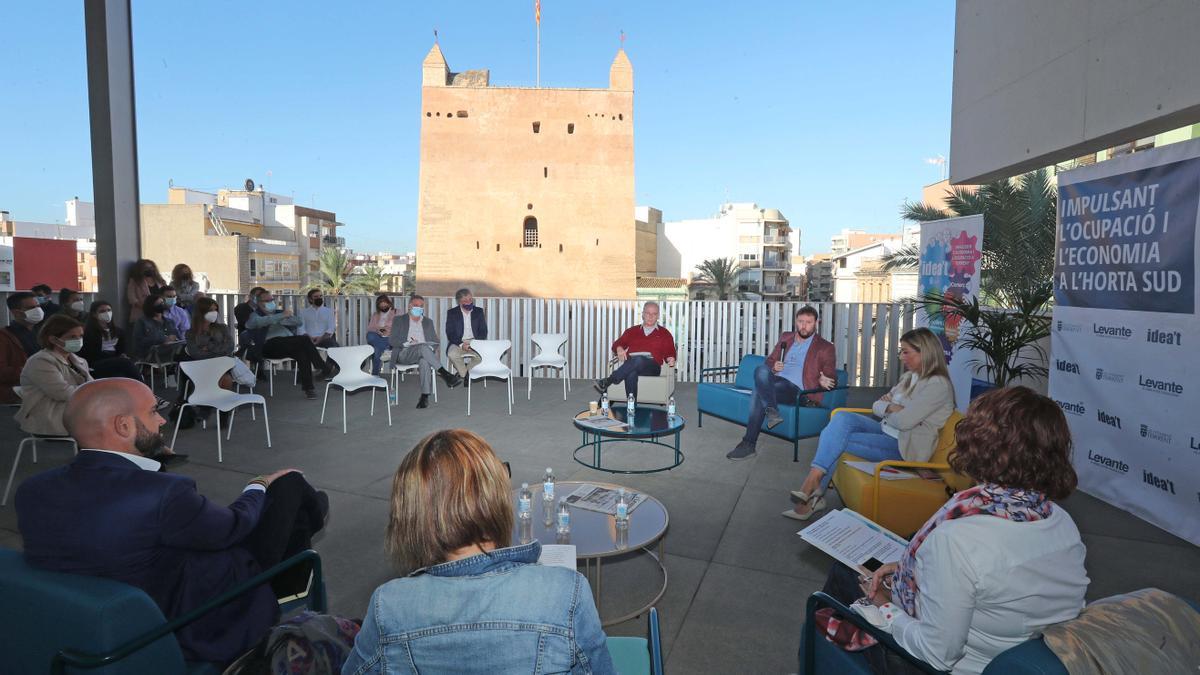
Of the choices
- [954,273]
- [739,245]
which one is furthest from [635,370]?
[739,245]

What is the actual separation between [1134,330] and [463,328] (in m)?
→ 6.17

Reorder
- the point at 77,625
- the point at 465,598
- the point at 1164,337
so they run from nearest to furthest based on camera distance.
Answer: the point at 465,598
the point at 77,625
the point at 1164,337

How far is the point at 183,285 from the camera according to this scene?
311 inches

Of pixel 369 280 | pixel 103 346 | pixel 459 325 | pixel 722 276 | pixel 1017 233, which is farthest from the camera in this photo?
pixel 722 276

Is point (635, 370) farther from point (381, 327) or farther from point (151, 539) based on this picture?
point (151, 539)

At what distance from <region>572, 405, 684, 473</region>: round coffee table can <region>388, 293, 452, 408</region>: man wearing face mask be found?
2407 mm

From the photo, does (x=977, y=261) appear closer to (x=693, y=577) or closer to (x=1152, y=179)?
(x=1152, y=179)

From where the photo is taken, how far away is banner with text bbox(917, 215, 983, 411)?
18.1 ft

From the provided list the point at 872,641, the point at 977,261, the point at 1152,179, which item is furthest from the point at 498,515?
the point at 977,261

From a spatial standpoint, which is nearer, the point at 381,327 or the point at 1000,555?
the point at 1000,555

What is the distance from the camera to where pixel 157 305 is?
6770 millimetres

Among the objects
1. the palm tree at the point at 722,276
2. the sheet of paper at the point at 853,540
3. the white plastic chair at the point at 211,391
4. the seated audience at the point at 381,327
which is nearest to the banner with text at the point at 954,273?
the sheet of paper at the point at 853,540

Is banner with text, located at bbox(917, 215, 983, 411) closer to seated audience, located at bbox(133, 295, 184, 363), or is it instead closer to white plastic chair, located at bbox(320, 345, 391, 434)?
white plastic chair, located at bbox(320, 345, 391, 434)

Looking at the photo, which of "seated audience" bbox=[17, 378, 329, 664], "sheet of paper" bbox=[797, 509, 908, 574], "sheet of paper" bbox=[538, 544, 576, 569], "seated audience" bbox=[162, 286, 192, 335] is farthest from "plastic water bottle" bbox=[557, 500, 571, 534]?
"seated audience" bbox=[162, 286, 192, 335]
